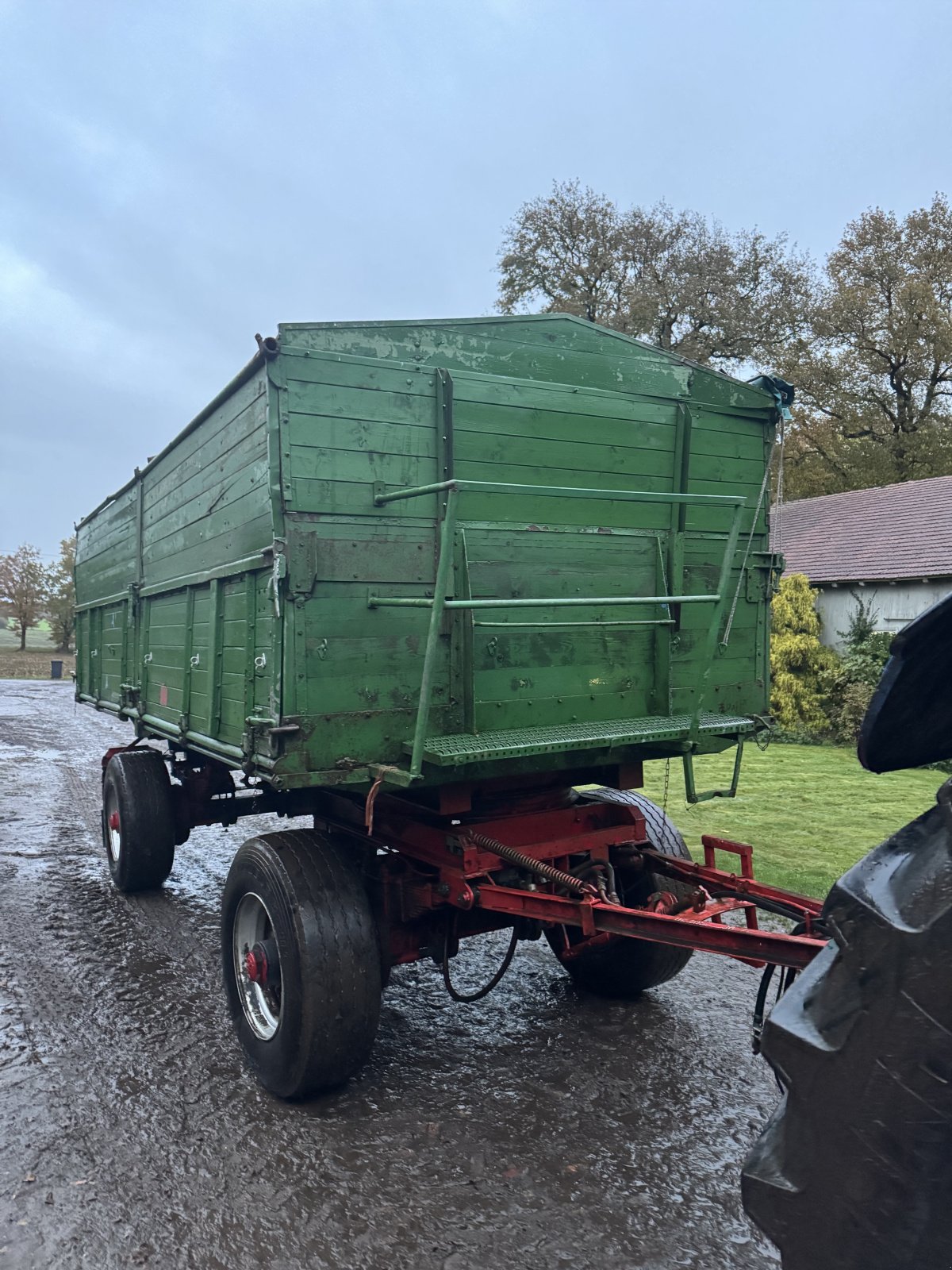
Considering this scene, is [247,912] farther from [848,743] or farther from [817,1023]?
[848,743]

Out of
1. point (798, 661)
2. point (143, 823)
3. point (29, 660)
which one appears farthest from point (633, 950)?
point (29, 660)

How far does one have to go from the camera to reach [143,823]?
618cm

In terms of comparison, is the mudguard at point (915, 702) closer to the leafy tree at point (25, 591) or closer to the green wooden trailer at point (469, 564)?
the green wooden trailer at point (469, 564)

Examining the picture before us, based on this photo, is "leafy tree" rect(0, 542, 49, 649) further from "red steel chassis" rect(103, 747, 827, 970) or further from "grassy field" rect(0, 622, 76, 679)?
"red steel chassis" rect(103, 747, 827, 970)

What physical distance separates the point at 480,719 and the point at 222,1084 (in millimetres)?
1866

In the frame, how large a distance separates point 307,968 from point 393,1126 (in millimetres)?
678

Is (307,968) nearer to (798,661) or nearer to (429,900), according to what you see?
(429,900)

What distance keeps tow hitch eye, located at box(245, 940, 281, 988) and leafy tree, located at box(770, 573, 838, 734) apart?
42.5 ft

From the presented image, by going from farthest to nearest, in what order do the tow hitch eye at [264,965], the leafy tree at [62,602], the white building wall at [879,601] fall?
the leafy tree at [62,602]
the white building wall at [879,601]
the tow hitch eye at [264,965]

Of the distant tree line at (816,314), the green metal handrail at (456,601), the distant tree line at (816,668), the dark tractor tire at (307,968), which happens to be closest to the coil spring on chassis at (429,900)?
the dark tractor tire at (307,968)

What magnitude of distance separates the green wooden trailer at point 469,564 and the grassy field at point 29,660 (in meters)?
28.8

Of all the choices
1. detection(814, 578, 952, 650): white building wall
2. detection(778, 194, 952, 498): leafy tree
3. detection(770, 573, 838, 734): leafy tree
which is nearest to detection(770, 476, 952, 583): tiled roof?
detection(814, 578, 952, 650): white building wall

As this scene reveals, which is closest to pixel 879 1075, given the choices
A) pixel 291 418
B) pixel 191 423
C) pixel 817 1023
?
pixel 817 1023

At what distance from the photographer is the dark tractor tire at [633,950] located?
429 cm
